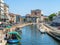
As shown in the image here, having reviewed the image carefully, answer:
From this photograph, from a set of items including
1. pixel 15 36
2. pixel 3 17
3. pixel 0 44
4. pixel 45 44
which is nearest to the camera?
pixel 0 44

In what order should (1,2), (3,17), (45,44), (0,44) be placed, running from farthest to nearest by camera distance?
(3,17), (1,2), (45,44), (0,44)

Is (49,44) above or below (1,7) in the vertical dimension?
below

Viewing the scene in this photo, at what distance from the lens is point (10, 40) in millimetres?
46750

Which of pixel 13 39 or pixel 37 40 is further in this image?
pixel 37 40

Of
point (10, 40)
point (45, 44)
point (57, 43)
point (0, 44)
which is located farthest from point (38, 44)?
point (0, 44)

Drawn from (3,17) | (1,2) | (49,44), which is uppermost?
(1,2)

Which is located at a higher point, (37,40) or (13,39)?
(13,39)

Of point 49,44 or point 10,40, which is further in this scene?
point 49,44

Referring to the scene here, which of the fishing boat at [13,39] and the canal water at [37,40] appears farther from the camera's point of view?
the canal water at [37,40]

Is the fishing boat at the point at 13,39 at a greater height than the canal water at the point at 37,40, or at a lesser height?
greater

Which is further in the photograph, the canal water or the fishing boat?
the canal water

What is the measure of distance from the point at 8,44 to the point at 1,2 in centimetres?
8561

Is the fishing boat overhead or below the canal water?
overhead

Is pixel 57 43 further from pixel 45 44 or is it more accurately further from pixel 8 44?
pixel 8 44
